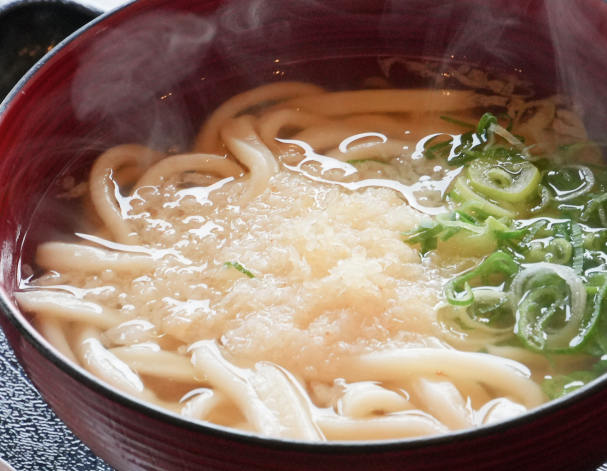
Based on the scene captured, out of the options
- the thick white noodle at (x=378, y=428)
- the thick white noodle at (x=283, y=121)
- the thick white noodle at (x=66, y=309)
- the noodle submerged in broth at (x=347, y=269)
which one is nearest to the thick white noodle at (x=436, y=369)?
the noodle submerged in broth at (x=347, y=269)

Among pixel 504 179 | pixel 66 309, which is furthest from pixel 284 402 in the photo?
pixel 504 179

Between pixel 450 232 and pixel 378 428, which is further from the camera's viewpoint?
pixel 450 232

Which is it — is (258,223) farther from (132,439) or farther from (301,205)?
(132,439)

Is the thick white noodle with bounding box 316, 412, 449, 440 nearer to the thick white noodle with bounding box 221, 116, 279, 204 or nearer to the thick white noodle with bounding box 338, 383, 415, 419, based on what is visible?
the thick white noodle with bounding box 338, 383, 415, 419

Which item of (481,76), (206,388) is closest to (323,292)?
(206,388)

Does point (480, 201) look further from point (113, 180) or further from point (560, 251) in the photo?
point (113, 180)

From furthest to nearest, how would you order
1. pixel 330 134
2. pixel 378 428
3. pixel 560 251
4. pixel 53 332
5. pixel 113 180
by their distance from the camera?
pixel 330 134
pixel 113 180
pixel 560 251
pixel 53 332
pixel 378 428
